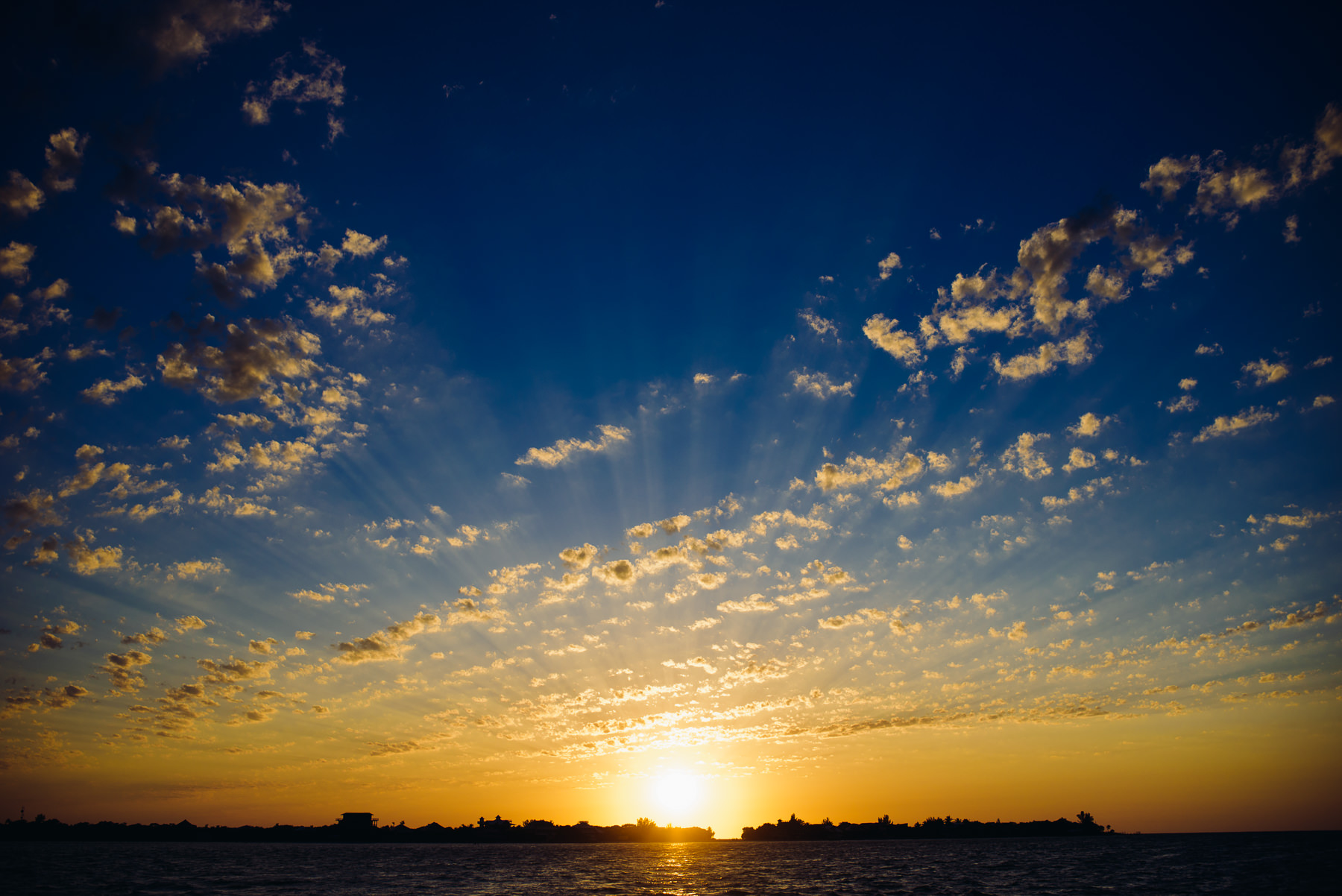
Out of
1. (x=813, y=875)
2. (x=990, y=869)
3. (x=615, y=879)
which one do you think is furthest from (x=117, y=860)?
(x=990, y=869)

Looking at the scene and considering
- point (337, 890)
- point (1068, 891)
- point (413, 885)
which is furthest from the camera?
point (413, 885)

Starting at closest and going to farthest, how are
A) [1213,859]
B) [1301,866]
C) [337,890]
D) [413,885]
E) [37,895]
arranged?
1. [37,895]
2. [337,890]
3. [413,885]
4. [1301,866]
5. [1213,859]

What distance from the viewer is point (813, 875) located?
3696 inches

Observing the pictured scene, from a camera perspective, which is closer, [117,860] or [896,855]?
[117,860]

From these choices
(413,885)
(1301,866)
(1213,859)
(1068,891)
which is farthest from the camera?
(1213,859)

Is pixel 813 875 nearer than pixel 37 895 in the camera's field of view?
No

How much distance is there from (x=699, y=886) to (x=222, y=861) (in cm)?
11328

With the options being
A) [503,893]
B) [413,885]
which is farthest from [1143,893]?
[413,885]

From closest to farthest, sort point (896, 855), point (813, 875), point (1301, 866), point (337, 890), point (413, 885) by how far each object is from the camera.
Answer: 1. point (337, 890)
2. point (413, 885)
3. point (1301, 866)
4. point (813, 875)
5. point (896, 855)

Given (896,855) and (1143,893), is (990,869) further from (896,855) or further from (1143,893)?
(896,855)

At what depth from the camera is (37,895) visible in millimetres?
58375

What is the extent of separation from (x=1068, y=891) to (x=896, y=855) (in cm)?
10407

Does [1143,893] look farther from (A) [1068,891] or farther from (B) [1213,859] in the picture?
(B) [1213,859]

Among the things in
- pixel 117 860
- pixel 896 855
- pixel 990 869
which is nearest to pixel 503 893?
pixel 990 869
